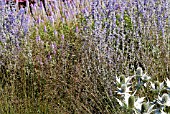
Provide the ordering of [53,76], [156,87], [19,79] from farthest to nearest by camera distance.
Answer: [19,79], [53,76], [156,87]

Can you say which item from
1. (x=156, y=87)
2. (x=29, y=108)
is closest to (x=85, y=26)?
(x=29, y=108)

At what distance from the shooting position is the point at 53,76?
3904 millimetres

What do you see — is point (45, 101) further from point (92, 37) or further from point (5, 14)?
point (5, 14)

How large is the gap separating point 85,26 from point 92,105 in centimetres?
90

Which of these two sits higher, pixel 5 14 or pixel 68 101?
pixel 5 14

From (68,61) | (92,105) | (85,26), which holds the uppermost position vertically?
(85,26)

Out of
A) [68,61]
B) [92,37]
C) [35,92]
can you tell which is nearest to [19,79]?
[35,92]

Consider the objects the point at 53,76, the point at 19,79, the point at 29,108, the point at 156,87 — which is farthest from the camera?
the point at 19,79

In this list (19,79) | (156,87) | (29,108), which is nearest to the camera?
(156,87)

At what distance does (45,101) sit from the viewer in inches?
142

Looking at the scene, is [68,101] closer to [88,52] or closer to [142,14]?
[88,52]

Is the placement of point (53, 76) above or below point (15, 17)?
below

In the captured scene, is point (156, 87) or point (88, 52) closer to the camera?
point (156, 87)

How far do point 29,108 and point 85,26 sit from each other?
1.11 metres
